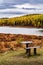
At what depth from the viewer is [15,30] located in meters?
7.48

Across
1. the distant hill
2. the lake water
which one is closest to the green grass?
the lake water

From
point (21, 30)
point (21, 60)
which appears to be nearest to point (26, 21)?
point (21, 30)

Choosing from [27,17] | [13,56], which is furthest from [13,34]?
[13,56]

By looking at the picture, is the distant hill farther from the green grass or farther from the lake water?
the green grass

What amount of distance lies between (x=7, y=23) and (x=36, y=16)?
41.7 inches

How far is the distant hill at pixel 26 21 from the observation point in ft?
24.5

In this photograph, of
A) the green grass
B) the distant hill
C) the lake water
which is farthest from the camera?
the distant hill

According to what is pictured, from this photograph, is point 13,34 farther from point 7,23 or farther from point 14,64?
point 14,64

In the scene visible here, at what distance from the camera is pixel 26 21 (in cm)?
757

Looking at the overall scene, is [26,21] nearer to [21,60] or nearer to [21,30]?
[21,30]

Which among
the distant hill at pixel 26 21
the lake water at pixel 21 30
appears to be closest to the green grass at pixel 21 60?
the lake water at pixel 21 30

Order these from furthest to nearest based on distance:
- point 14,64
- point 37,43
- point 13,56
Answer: point 37,43, point 13,56, point 14,64

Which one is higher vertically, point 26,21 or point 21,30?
point 26,21

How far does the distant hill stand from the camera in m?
7.45
